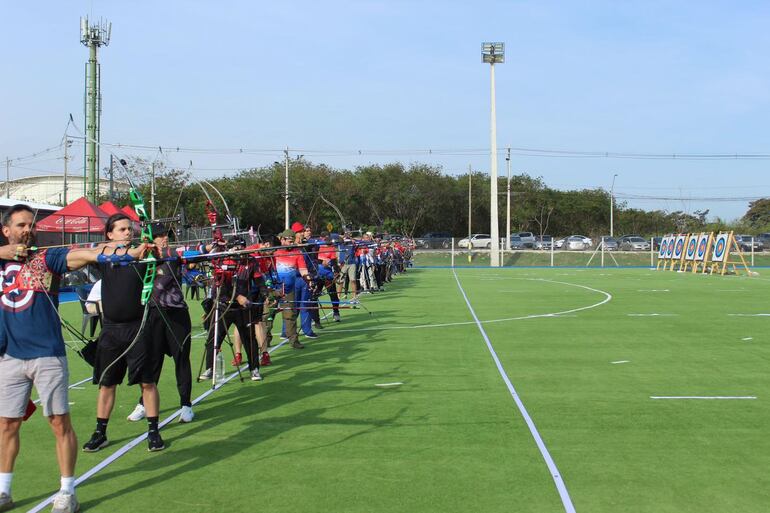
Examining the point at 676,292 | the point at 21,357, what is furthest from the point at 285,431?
Result: the point at 676,292

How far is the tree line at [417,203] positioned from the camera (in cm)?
6831

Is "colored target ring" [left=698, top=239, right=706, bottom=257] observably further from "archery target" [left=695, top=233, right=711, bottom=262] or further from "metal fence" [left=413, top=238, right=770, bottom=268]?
"metal fence" [left=413, top=238, right=770, bottom=268]

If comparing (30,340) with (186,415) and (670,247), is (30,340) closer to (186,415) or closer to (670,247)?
(186,415)

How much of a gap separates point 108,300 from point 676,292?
2254cm

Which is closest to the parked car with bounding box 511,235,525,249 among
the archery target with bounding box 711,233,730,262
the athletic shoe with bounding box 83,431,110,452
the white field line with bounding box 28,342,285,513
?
the archery target with bounding box 711,233,730,262

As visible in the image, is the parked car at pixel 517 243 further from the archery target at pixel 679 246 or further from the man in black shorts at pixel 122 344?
the man in black shorts at pixel 122 344

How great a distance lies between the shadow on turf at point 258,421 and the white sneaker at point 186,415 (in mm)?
92

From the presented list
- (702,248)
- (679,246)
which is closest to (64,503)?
(702,248)

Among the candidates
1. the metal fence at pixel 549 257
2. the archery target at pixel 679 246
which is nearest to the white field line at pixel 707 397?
the archery target at pixel 679 246

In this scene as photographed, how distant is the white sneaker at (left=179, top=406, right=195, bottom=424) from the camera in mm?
7395

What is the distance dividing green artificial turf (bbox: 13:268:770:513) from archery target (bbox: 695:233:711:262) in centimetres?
2876

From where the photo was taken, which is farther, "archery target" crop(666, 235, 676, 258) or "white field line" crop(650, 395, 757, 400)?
"archery target" crop(666, 235, 676, 258)

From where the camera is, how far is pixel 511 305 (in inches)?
811

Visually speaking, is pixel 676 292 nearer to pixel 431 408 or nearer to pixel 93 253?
pixel 431 408
